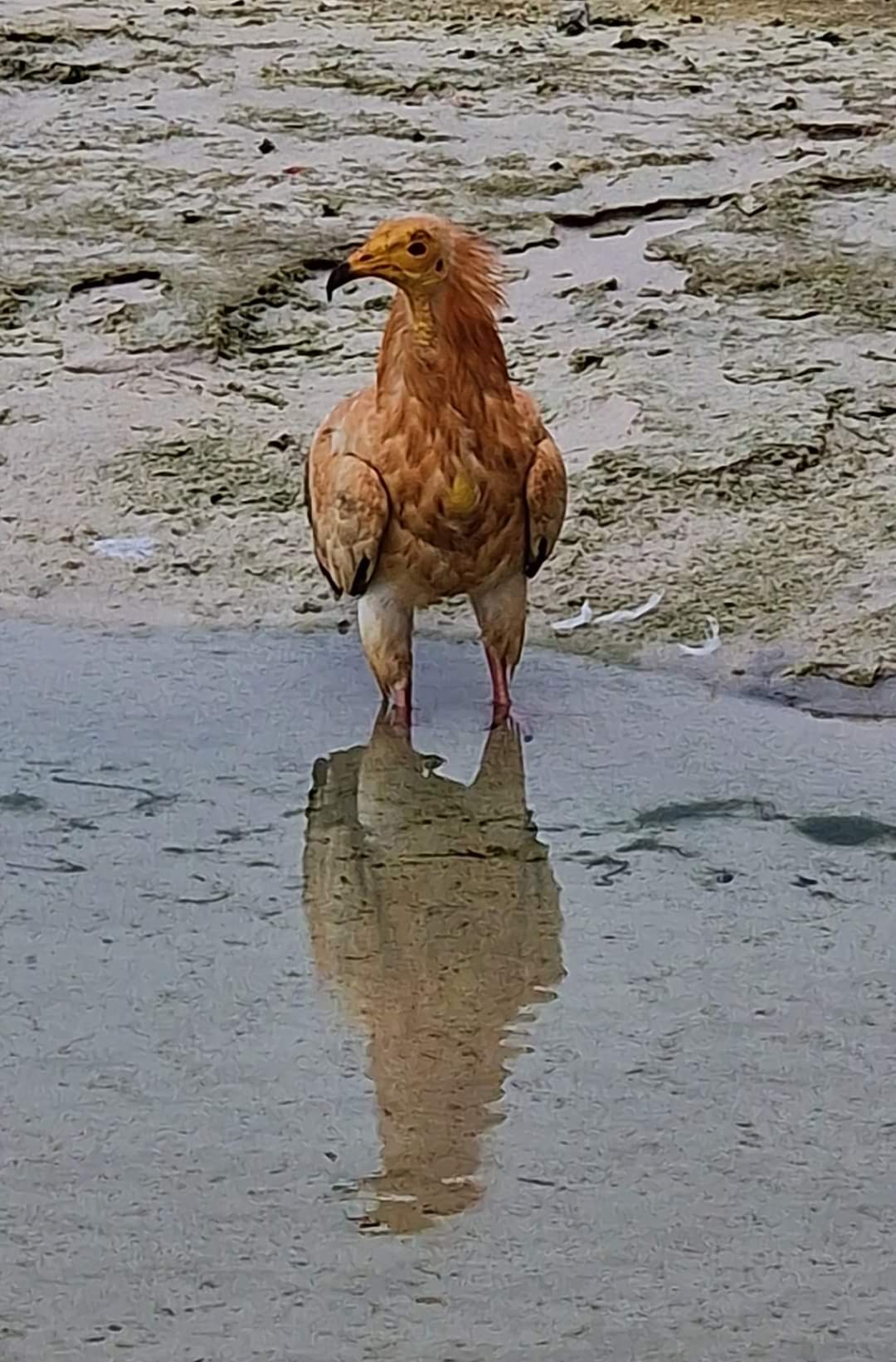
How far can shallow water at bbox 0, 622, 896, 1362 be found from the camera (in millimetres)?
3727

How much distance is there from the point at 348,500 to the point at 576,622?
41.0 inches

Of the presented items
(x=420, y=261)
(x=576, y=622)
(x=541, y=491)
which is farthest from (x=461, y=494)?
(x=576, y=622)

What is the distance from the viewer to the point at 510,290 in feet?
28.5

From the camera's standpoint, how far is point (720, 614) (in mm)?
6535

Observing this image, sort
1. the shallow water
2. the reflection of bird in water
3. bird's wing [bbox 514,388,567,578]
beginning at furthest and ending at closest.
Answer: bird's wing [bbox 514,388,567,578] < the reflection of bird in water < the shallow water

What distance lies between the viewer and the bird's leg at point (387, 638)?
588cm

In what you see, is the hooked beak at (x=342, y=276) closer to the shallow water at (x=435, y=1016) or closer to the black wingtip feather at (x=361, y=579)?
the black wingtip feather at (x=361, y=579)

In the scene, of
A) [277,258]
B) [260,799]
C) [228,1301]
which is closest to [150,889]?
[260,799]

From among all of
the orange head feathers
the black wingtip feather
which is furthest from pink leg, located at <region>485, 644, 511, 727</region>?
the orange head feathers

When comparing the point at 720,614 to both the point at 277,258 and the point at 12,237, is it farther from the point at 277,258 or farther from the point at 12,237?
the point at 12,237

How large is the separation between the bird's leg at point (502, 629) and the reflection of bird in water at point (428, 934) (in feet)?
0.45

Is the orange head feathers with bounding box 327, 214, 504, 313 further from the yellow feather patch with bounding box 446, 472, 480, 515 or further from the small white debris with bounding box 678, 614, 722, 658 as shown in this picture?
the small white debris with bounding box 678, 614, 722, 658

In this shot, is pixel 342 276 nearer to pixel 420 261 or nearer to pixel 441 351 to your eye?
pixel 420 261

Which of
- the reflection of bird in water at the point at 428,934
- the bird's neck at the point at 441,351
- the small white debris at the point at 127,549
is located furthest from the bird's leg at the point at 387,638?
the small white debris at the point at 127,549
